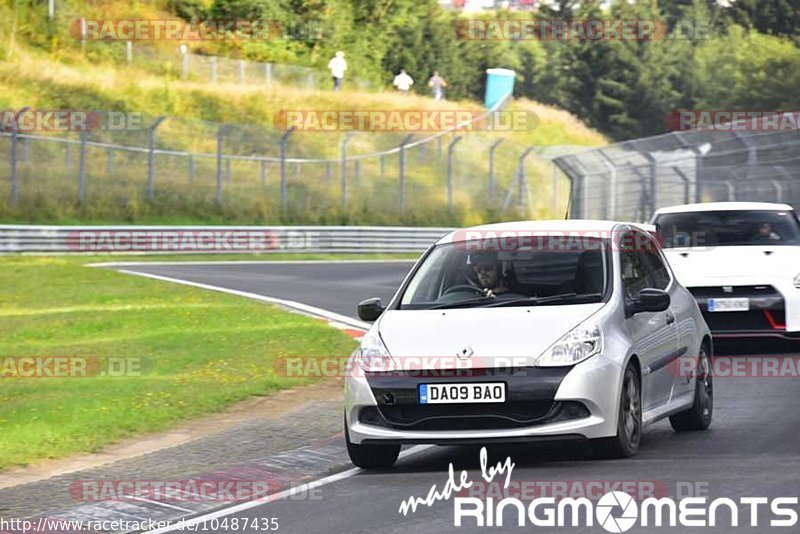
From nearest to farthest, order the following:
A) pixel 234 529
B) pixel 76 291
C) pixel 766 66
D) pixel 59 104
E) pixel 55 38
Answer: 1. pixel 234 529
2. pixel 76 291
3. pixel 59 104
4. pixel 55 38
5. pixel 766 66

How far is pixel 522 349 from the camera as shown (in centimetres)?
977

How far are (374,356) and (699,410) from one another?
8.99ft

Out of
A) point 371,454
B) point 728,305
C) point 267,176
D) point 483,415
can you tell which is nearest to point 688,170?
point 267,176

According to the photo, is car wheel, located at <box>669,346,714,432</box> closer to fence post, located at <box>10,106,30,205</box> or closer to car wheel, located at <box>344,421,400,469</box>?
car wheel, located at <box>344,421,400,469</box>

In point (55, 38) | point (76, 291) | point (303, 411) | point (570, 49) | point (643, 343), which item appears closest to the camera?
point (643, 343)

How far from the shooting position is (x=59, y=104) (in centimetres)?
5397

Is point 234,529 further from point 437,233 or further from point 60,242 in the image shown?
point 437,233

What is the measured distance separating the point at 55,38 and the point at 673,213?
49.4 meters

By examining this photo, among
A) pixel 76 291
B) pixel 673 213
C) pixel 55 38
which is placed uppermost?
pixel 55 38

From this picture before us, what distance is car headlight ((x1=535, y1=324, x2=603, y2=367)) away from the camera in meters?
9.76

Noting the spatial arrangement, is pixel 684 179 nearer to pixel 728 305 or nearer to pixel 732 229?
pixel 732 229

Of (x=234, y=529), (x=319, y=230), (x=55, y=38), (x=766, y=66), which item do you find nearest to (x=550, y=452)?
(x=234, y=529)

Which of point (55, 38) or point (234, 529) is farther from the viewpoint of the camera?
point (55, 38)

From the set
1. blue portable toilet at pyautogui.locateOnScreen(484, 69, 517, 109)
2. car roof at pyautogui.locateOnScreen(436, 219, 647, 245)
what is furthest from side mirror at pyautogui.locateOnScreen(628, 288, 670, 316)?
blue portable toilet at pyautogui.locateOnScreen(484, 69, 517, 109)
